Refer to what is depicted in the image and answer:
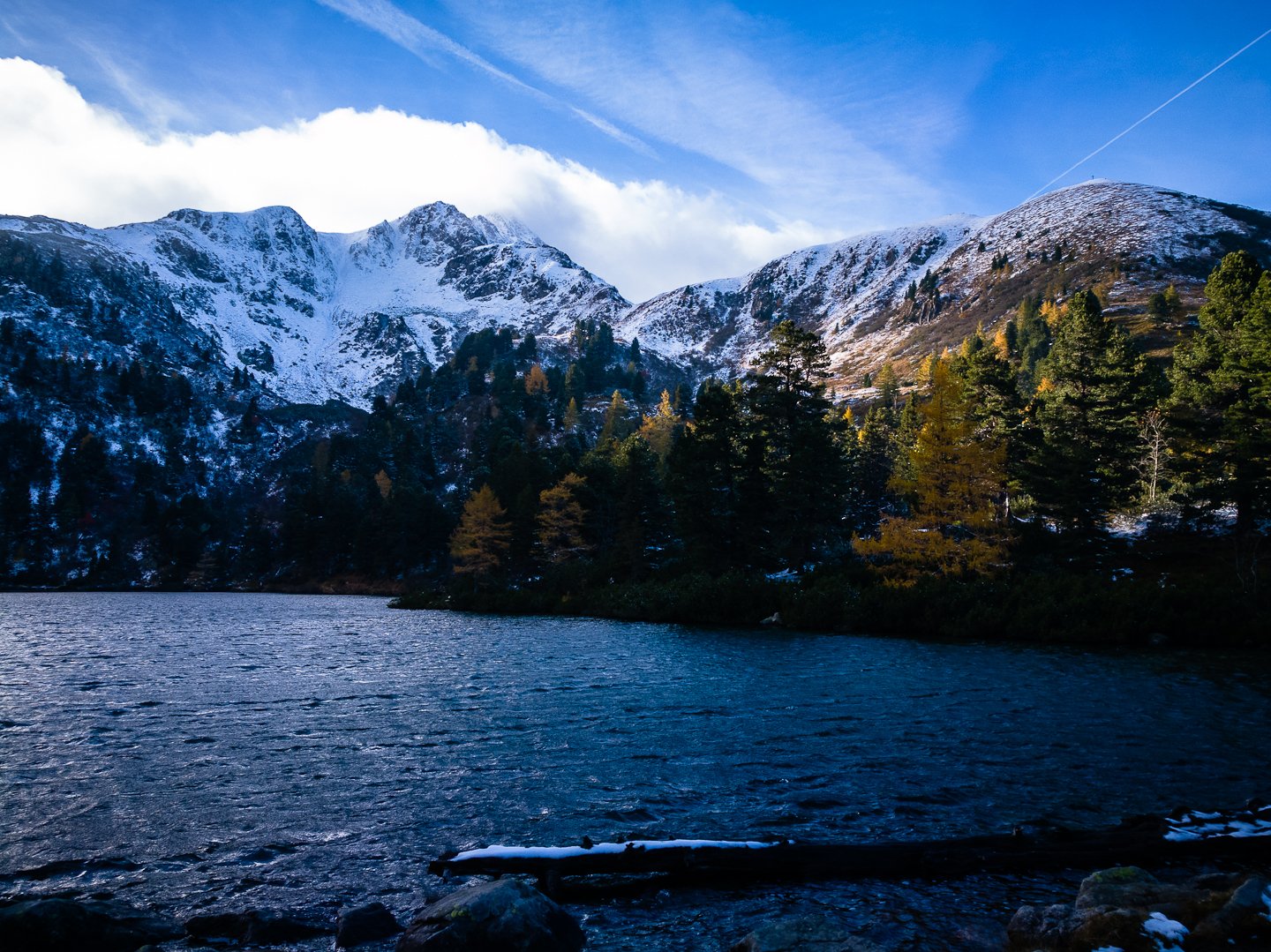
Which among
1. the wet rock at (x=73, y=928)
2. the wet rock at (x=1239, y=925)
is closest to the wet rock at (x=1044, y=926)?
the wet rock at (x=1239, y=925)

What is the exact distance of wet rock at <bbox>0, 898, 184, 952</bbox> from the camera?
24.5ft

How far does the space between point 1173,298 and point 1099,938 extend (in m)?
200

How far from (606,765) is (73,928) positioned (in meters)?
9.66

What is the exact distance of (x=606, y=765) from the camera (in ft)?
50.5

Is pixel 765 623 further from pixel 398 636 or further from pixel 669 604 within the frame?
pixel 398 636

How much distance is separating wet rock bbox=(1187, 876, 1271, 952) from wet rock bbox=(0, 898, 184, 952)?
1130 cm

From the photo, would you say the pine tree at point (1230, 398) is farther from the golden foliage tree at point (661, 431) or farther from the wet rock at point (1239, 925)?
the golden foliage tree at point (661, 431)

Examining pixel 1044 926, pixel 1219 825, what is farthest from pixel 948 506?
pixel 1044 926

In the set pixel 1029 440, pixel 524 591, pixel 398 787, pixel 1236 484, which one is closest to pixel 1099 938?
pixel 398 787

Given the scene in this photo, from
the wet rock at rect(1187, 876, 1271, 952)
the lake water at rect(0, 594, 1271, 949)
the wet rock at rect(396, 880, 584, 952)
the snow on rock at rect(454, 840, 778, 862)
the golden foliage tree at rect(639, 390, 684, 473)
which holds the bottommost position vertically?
the lake water at rect(0, 594, 1271, 949)

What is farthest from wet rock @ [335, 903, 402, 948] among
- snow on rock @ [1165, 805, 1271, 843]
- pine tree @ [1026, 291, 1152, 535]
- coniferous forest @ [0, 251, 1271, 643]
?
pine tree @ [1026, 291, 1152, 535]

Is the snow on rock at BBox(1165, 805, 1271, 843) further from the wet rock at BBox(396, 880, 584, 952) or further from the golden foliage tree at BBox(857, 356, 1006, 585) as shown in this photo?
the golden foliage tree at BBox(857, 356, 1006, 585)

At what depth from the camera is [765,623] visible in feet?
144

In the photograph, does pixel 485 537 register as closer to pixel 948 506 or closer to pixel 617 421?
pixel 948 506
